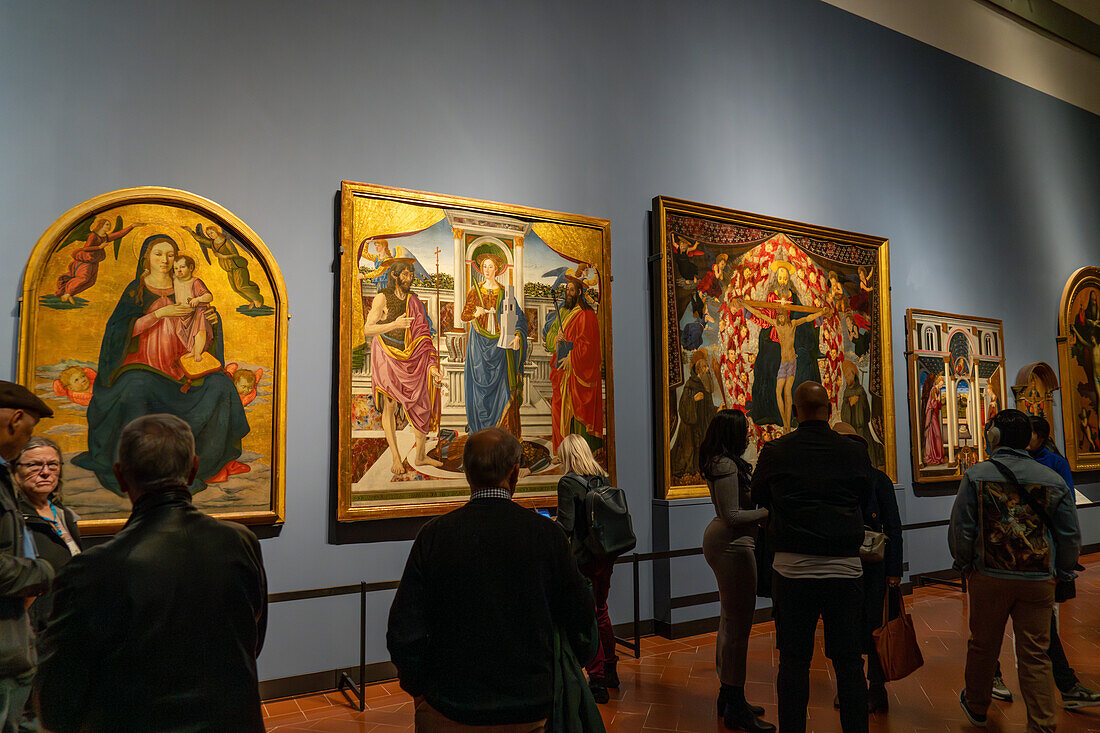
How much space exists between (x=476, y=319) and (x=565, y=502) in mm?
1946

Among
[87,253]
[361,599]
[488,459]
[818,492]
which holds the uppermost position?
[87,253]

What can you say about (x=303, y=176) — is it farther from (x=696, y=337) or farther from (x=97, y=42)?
(x=696, y=337)

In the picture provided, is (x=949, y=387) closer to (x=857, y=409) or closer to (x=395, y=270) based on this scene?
(x=857, y=409)

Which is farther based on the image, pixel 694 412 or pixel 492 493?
pixel 694 412

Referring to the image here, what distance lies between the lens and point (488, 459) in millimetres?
2275

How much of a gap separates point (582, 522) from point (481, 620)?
2644mm

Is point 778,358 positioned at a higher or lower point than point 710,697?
higher

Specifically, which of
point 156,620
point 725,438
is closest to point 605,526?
point 725,438

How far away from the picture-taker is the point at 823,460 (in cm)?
362

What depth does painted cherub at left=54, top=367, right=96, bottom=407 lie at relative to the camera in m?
4.57

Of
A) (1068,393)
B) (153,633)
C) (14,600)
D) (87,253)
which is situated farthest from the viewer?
(1068,393)

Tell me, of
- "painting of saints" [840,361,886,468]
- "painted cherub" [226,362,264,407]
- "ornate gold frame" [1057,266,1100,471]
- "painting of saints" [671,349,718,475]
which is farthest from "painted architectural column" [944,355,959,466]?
"painted cherub" [226,362,264,407]

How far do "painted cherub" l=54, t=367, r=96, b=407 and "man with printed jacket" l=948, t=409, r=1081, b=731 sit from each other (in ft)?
17.0

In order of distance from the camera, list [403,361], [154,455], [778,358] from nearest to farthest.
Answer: [154,455]
[403,361]
[778,358]
